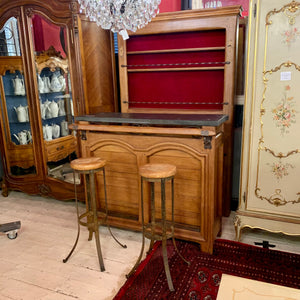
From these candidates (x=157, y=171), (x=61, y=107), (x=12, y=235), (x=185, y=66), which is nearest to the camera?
(x=157, y=171)

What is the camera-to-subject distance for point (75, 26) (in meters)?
2.88

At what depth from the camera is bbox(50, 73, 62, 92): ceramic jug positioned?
320cm

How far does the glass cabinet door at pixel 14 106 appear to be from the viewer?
3.25m

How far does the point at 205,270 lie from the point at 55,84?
2.38m

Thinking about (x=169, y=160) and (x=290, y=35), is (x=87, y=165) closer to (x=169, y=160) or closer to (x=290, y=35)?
(x=169, y=160)

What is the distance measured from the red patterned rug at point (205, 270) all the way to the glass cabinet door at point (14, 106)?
6.60 ft

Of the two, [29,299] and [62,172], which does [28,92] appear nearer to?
[62,172]

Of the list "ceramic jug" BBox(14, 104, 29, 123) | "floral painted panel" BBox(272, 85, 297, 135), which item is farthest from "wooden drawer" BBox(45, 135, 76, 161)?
"floral painted panel" BBox(272, 85, 297, 135)

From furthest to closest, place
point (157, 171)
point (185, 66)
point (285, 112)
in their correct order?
point (185, 66) < point (285, 112) < point (157, 171)

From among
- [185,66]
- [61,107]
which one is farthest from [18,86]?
[185,66]

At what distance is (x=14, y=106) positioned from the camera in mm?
3445

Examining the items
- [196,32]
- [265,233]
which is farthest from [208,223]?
[196,32]

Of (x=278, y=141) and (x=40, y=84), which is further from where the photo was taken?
(x=40, y=84)

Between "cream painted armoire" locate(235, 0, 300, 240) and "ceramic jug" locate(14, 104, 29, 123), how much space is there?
2.40 m
